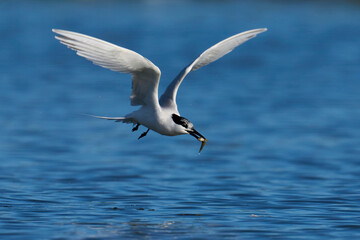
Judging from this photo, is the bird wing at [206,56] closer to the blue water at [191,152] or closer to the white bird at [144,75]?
the white bird at [144,75]

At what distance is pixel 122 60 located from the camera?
8703mm

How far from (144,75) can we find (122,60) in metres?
0.59

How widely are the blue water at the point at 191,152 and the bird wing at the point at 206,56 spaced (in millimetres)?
1466

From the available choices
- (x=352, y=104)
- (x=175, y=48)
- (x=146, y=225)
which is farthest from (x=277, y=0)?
(x=146, y=225)

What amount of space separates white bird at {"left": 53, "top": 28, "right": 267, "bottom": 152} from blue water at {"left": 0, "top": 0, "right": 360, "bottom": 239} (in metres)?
1.21

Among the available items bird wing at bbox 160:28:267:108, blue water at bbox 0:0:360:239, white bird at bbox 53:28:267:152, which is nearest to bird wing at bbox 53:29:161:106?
white bird at bbox 53:28:267:152

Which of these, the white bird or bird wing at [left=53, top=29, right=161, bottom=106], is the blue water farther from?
bird wing at [left=53, top=29, right=161, bottom=106]

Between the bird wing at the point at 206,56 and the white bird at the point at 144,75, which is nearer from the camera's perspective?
the white bird at the point at 144,75

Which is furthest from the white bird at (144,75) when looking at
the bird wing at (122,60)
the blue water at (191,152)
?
the blue water at (191,152)

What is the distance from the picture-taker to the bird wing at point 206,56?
32.5 ft

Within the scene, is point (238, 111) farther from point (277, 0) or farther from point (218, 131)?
point (277, 0)

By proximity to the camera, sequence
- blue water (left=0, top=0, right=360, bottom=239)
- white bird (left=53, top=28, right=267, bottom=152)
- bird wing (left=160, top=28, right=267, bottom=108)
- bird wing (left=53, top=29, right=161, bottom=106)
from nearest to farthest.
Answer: bird wing (left=53, top=29, right=161, bottom=106) < white bird (left=53, top=28, right=267, bottom=152) < blue water (left=0, top=0, right=360, bottom=239) < bird wing (left=160, top=28, right=267, bottom=108)

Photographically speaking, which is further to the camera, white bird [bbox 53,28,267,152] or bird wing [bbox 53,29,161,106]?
white bird [bbox 53,28,267,152]

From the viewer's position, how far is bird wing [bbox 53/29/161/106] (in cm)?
821
